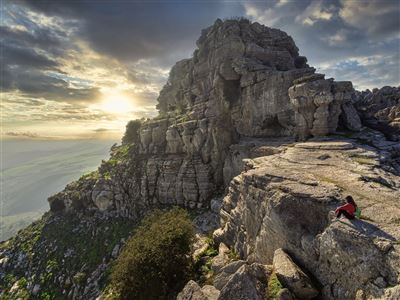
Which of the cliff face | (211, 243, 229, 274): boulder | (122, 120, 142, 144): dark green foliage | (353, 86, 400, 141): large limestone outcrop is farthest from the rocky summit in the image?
(122, 120, 142, 144): dark green foliage

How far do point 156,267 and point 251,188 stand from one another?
1301cm

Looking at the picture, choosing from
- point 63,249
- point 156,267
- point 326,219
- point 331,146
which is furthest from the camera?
point 63,249

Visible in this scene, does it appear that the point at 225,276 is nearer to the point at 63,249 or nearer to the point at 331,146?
the point at 331,146

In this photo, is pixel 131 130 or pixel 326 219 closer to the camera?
pixel 326 219

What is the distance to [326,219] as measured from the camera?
1786 cm

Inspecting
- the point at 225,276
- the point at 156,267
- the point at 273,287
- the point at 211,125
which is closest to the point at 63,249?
the point at 156,267

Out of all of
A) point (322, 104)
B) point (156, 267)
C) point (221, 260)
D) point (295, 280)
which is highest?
point (322, 104)

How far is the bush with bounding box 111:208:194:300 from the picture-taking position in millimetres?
25453

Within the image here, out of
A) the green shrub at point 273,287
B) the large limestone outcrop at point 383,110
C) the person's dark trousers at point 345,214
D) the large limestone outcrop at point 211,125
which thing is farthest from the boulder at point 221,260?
the large limestone outcrop at point 383,110

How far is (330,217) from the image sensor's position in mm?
17219

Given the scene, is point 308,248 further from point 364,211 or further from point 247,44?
point 247,44

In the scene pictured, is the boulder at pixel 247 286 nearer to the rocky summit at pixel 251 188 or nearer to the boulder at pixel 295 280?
the rocky summit at pixel 251 188

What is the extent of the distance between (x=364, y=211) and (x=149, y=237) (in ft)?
70.4

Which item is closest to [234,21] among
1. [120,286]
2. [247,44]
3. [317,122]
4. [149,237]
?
[247,44]
